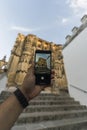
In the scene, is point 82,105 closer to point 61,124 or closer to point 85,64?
point 85,64

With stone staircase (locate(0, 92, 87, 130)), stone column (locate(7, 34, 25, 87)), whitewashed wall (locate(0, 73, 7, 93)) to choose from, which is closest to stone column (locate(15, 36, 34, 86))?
stone column (locate(7, 34, 25, 87))

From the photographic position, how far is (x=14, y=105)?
0.88 meters

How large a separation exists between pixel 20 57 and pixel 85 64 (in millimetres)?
3963

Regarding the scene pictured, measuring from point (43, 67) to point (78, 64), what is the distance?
474cm

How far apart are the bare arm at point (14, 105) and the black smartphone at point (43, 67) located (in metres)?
0.03

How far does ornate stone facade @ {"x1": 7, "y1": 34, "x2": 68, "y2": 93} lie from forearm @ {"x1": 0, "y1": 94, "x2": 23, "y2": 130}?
6.03 metres

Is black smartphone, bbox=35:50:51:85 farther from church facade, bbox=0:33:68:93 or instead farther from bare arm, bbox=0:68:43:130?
church facade, bbox=0:33:68:93

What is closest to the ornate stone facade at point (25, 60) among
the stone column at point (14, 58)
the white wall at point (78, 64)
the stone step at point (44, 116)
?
the stone column at point (14, 58)

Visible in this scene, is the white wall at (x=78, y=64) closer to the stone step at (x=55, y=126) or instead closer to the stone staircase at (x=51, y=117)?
the stone staircase at (x=51, y=117)

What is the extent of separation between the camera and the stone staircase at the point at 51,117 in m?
3.15

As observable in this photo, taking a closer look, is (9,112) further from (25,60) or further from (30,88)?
(25,60)

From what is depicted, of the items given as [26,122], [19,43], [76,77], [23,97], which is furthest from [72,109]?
[19,43]

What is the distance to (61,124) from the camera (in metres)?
3.30

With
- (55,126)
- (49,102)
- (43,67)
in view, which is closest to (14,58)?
(49,102)
